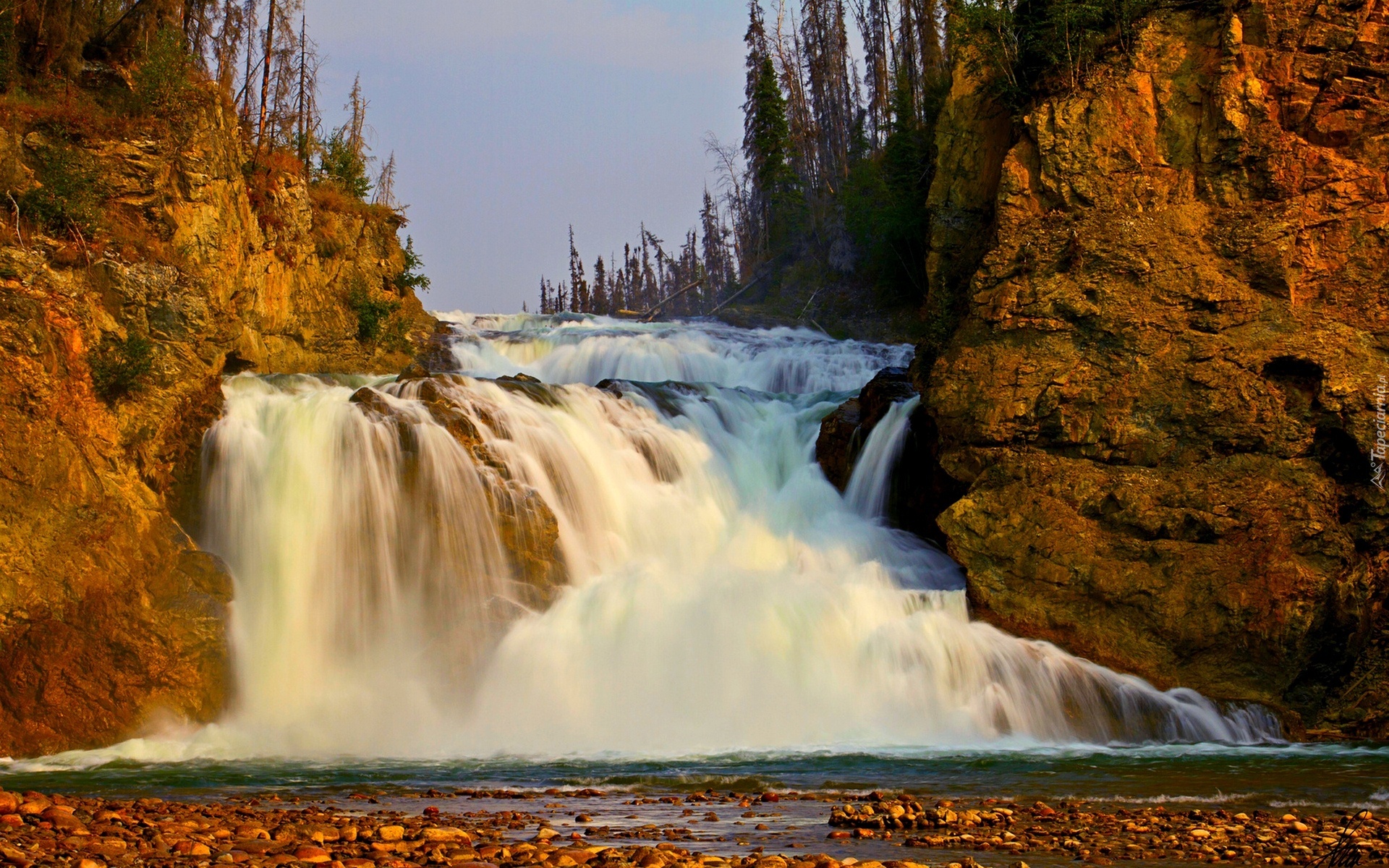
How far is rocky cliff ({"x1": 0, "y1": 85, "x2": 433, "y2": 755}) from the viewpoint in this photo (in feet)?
39.1

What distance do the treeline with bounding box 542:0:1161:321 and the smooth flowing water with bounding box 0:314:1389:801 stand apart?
5.72 m

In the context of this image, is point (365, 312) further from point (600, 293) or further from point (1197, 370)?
point (600, 293)

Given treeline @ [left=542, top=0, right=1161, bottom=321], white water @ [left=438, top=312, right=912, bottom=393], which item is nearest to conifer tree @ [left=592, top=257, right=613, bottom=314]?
treeline @ [left=542, top=0, right=1161, bottom=321]

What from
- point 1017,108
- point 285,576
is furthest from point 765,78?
point 285,576

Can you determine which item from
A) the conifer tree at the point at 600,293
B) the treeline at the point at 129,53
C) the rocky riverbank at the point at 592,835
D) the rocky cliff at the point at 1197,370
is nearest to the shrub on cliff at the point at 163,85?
the treeline at the point at 129,53

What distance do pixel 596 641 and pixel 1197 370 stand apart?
9396mm

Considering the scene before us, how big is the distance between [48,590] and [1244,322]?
1628cm

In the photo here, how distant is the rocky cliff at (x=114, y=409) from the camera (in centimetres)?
1192

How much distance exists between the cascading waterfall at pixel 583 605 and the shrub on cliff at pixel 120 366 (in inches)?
59.2

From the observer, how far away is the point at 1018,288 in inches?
617

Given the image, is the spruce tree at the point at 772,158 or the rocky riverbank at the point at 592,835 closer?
the rocky riverbank at the point at 592,835

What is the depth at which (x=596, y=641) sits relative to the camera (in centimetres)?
1387

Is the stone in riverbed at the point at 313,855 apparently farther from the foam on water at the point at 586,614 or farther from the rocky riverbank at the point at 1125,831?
the foam on water at the point at 586,614

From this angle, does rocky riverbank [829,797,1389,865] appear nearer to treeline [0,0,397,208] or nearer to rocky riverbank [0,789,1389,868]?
rocky riverbank [0,789,1389,868]
